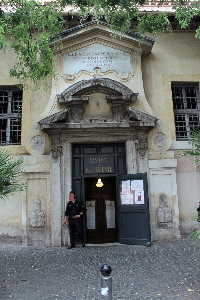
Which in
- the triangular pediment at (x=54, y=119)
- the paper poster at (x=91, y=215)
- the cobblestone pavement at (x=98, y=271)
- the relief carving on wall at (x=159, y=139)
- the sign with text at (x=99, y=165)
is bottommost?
the cobblestone pavement at (x=98, y=271)

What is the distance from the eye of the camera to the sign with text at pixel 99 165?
945 cm

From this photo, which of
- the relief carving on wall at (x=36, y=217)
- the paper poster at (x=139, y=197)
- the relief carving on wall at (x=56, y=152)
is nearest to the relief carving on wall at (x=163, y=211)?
the paper poster at (x=139, y=197)

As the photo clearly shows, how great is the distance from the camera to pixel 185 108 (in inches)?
424

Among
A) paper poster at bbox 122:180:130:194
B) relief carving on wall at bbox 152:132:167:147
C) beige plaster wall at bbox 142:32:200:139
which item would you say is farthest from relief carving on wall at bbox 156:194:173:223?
beige plaster wall at bbox 142:32:200:139

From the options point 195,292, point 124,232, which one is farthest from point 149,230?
point 195,292

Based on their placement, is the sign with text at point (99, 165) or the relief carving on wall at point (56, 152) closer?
the relief carving on wall at point (56, 152)

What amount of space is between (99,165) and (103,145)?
75cm

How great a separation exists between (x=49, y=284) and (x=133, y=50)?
830cm

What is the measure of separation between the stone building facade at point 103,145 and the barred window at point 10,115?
81mm

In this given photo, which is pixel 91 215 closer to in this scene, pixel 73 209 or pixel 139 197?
pixel 73 209

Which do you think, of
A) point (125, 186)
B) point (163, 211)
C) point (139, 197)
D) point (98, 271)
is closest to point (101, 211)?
point (125, 186)

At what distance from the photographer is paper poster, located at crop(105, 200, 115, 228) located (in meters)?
9.75

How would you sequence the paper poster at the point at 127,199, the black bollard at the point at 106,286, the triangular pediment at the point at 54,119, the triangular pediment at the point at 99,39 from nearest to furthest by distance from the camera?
the black bollard at the point at 106,286 → the paper poster at the point at 127,199 → the triangular pediment at the point at 54,119 → the triangular pediment at the point at 99,39

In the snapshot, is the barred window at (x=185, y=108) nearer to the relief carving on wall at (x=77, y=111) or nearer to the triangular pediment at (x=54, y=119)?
the relief carving on wall at (x=77, y=111)
